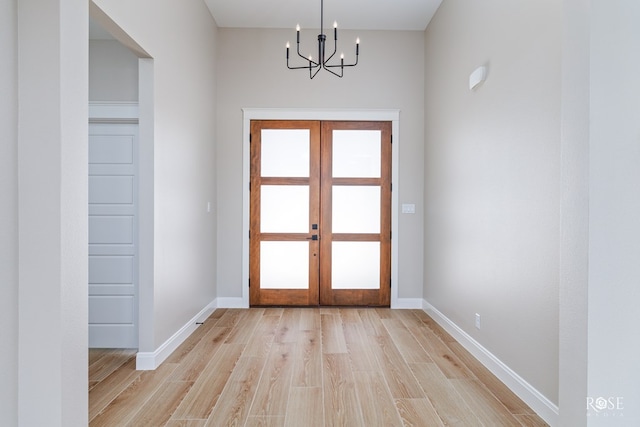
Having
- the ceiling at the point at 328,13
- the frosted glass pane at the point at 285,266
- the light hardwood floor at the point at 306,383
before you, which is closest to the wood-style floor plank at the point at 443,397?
the light hardwood floor at the point at 306,383

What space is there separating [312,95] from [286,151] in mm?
776

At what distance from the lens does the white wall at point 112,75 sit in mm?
3568

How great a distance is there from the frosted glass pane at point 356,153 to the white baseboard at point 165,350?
244 cm

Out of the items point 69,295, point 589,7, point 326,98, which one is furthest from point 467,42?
point 69,295

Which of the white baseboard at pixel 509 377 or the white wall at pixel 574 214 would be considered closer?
the white wall at pixel 574 214

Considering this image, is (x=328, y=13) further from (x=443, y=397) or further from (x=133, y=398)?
(x=133, y=398)

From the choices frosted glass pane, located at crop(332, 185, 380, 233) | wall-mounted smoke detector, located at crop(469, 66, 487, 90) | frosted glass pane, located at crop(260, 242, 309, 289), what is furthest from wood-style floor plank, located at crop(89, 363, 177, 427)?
wall-mounted smoke detector, located at crop(469, 66, 487, 90)

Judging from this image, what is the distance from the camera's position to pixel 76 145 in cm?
182

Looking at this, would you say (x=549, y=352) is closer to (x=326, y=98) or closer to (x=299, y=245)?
(x=299, y=245)

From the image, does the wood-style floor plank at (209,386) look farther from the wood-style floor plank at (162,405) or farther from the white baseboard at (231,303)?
the white baseboard at (231,303)

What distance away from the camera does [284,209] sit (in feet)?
16.6

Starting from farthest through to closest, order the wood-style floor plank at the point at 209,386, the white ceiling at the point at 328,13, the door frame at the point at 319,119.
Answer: the door frame at the point at 319,119, the white ceiling at the point at 328,13, the wood-style floor plank at the point at 209,386

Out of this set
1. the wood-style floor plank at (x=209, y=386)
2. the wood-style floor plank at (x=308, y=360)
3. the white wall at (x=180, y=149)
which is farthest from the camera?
the white wall at (x=180, y=149)

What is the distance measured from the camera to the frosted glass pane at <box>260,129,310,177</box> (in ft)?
16.5
